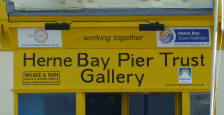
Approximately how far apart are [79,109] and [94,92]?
15.9 inches

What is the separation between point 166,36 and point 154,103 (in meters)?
1.40

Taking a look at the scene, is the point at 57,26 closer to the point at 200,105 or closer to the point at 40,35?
the point at 40,35

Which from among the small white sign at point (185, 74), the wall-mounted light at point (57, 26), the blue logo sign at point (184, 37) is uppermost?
the wall-mounted light at point (57, 26)

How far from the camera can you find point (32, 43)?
734cm

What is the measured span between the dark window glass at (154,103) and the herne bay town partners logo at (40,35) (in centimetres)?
199

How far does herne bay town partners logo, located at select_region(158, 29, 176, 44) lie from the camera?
23.8 ft

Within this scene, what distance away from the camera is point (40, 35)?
24.0 feet

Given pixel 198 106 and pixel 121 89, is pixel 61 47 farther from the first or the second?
pixel 198 106

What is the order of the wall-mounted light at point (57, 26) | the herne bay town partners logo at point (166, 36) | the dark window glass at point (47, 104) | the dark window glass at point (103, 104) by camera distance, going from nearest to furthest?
the wall-mounted light at point (57, 26)
the herne bay town partners logo at point (166, 36)
the dark window glass at point (47, 104)
the dark window glass at point (103, 104)

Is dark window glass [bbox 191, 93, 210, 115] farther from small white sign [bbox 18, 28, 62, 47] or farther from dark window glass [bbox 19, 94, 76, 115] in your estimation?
small white sign [bbox 18, 28, 62, 47]

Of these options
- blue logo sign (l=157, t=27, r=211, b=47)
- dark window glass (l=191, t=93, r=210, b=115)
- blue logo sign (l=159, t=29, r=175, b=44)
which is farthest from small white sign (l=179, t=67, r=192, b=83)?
blue logo sign (l=159, t=29, r=175, b=44)

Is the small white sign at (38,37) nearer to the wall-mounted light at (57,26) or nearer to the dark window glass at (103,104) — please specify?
the wall-mounted light at (57,26)

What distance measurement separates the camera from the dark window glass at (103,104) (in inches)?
308

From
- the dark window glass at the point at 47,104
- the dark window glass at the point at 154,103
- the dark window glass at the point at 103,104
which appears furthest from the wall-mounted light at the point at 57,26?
the dark window glass at the point at 154,103
